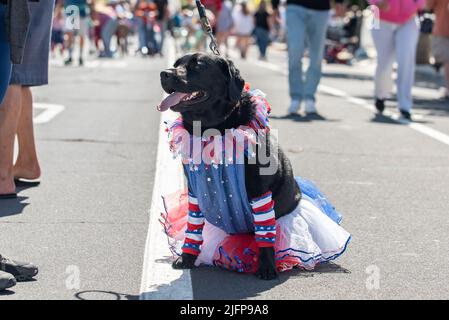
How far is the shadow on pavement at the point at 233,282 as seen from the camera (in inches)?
193

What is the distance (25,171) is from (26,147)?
0.19 metres

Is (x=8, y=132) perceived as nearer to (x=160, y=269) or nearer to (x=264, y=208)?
(x=160, y=269)

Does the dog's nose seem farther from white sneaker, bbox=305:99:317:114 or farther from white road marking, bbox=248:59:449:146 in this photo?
white sneaker, bbox=305:99:317:114

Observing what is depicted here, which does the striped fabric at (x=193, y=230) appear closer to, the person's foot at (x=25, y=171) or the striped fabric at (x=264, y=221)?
the striped fabric at (x=264, y=221)

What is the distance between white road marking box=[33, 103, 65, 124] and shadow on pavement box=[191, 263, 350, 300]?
6.76 meters

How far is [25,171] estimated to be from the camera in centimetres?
778

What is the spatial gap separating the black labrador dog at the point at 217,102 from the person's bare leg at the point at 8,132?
7.30 feet

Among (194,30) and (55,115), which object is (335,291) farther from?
(194,30)

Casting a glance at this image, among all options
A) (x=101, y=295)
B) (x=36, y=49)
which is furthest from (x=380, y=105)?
(x=101, y=295)

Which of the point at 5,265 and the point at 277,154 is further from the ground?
the point at 277,154

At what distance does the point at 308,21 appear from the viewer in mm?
12844

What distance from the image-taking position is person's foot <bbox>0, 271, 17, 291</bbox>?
4.85m

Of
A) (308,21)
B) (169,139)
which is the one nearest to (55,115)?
(308,21)

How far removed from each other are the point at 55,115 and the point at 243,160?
25.2 feet
